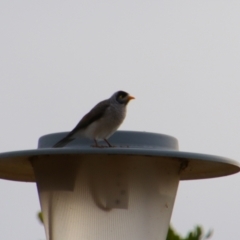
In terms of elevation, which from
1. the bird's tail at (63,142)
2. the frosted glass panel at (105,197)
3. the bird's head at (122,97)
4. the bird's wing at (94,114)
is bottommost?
the frosted glass panel at (105,197)

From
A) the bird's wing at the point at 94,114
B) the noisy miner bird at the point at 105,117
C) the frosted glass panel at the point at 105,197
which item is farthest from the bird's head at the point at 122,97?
the frosted glass panel at the point at 105,197

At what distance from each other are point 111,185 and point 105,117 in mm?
2357

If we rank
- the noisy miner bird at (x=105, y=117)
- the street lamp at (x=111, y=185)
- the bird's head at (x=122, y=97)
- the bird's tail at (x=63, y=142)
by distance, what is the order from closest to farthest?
1. the street lamp at (x=111, y=185)
2. the bird's tail at (x=63, y=142)
3. the noisy miner bird at (x=105, y=117)
4. the bird's head at (x=122, y=97)

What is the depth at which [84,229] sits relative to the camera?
15.4ft

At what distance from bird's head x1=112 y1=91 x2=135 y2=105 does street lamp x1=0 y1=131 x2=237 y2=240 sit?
7.39ft

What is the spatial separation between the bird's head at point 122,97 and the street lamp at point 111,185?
225 cm

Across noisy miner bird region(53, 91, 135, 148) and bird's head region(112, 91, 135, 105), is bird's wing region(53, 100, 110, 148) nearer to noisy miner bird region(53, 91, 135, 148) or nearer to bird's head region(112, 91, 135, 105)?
noisy miner bird region(53, 91, 135, 148)

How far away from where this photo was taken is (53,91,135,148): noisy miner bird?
6.65 metres

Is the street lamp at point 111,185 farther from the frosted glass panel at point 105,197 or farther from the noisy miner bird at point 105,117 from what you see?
the noisy miner bird at point 105,117

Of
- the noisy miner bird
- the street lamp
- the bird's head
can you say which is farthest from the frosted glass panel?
the bird's head

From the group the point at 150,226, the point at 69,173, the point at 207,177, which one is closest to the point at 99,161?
the point at 69,173

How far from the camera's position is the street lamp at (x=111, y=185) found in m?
4.71

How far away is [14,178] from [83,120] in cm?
131

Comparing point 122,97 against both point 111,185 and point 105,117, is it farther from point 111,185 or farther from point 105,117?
point 111,185
